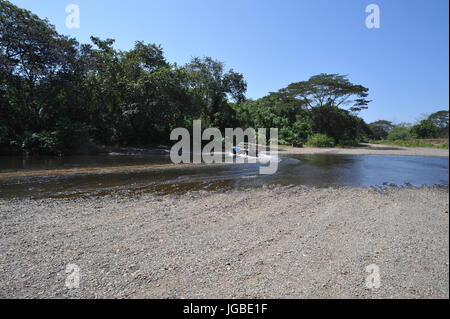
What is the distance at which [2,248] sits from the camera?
373 cm

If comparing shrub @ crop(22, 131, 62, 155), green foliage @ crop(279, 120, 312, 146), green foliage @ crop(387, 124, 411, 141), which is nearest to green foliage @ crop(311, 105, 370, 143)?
green foliage @ crop(279, 120, 312, 146)

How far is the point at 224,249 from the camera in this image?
3.73m

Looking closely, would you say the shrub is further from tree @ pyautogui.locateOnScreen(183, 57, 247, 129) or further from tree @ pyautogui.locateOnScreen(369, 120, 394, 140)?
tree @ pyautogui.locateOnScreen(369, 120, 394, 140)

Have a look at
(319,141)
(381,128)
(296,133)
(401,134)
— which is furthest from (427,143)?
(381,128)

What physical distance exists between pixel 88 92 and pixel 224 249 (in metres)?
22.2

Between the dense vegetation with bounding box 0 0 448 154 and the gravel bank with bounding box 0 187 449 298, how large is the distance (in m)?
16.0

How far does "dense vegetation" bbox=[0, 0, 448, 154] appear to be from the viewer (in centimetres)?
1733

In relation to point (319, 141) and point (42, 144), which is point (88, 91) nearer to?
point (42, 144)

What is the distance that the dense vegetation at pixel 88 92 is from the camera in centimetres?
1733

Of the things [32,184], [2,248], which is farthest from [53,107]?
[2,248]
